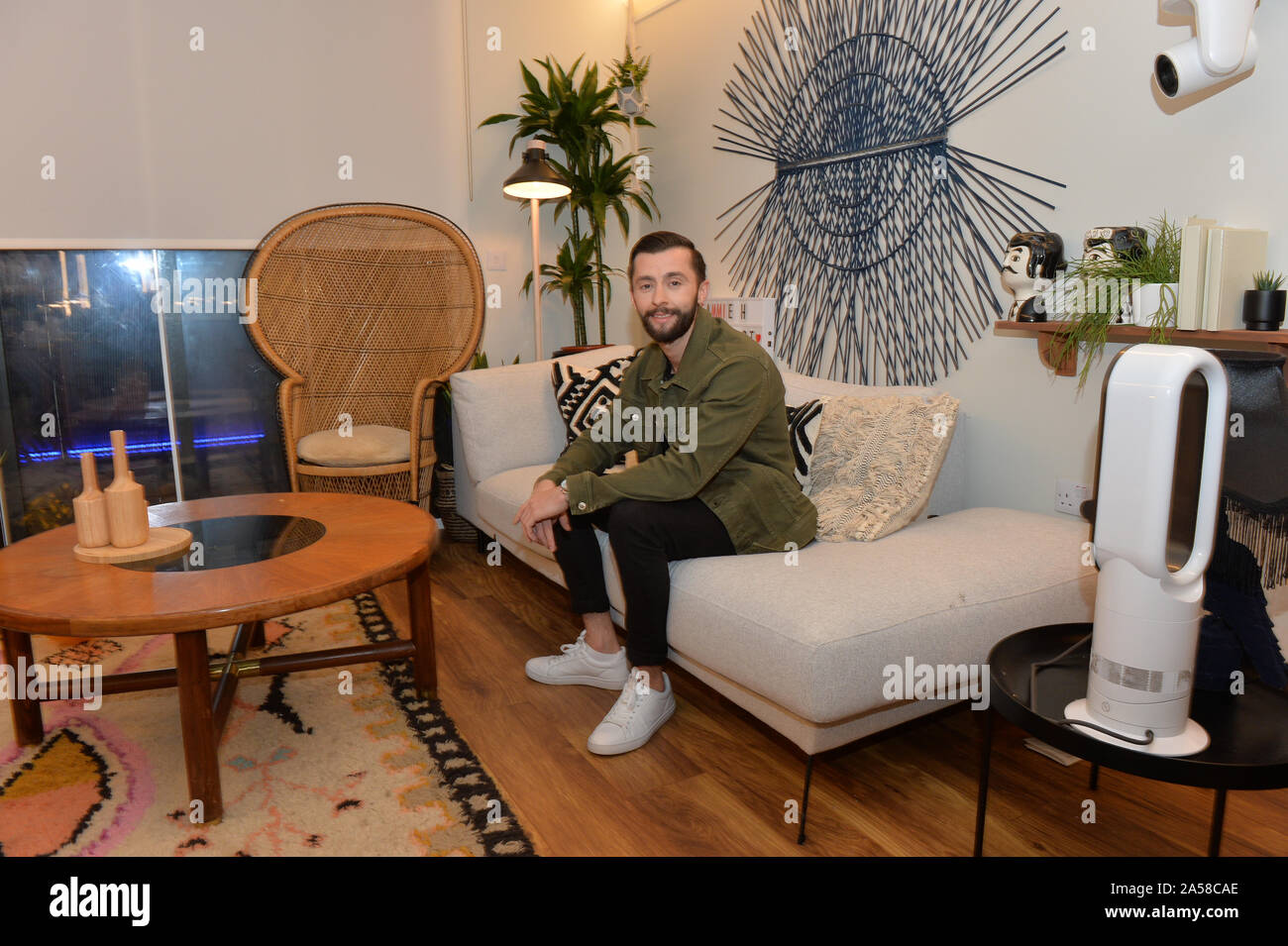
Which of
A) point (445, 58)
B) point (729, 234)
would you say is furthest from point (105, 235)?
point (729, 234)

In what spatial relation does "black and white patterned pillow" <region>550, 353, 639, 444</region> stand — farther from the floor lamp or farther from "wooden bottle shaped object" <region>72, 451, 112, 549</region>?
"wooden bottle shaped object" <region>72, 451, 112, 549</region>

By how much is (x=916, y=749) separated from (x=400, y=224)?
2.85 m

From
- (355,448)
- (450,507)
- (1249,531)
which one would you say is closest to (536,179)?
(355,448)

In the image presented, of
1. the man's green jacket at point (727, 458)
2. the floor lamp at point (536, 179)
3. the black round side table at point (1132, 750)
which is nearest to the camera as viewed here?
the black round side table at point (1132, 750)

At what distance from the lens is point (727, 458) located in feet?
6.36

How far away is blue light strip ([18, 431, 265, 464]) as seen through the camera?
314 cm

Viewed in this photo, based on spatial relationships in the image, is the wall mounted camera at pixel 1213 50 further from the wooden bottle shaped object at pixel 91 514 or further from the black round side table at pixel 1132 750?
the wooden bottle shaped object at pixel 91 514

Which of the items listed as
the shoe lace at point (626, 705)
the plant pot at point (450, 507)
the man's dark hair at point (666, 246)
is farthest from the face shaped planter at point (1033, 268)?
the plant pot at point (450, 507)

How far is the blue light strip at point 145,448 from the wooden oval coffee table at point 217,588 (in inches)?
45.4

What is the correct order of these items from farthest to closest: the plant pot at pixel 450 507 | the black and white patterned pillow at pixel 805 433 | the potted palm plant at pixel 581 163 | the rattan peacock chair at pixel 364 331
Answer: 1. the potted palm plant at pixel 581 163
2. the plant pot at pixel 450 507
3. the rattan peacock chair at pixel 364 331
4. the black and white patterned pillow at pixel 805 433

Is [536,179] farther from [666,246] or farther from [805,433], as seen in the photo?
[805,433]

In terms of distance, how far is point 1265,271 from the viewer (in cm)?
183

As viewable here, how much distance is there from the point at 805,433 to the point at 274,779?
→ 5.02 feet

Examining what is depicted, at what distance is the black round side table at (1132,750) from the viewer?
3.51 ft
